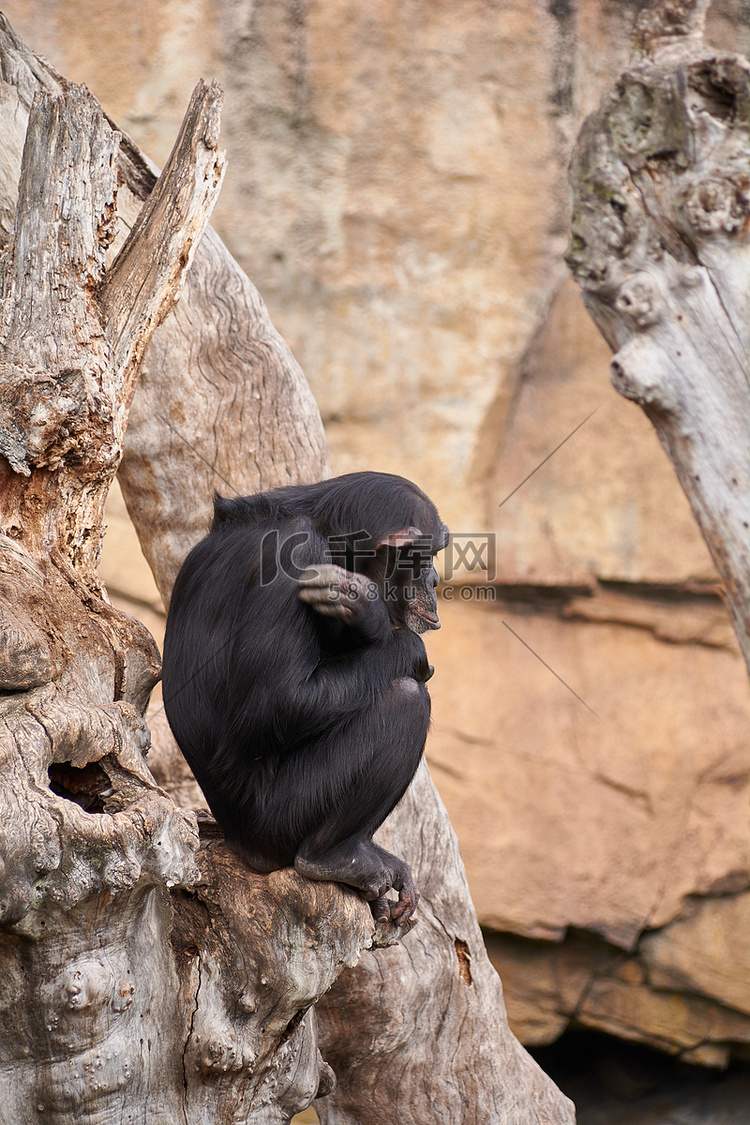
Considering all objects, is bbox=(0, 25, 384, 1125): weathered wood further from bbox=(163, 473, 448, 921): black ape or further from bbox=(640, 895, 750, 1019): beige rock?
bbox=(640, 895, 750, 1019): beige rock

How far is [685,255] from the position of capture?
389cm

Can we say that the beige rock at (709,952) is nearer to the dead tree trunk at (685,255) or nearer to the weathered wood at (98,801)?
the dead tree trunk at (685,255)

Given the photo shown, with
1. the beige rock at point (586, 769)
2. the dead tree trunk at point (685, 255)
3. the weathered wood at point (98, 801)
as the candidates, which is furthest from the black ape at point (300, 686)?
the beige rock at point (586, 769)

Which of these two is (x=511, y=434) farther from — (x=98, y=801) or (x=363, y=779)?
(x=98, y=801)

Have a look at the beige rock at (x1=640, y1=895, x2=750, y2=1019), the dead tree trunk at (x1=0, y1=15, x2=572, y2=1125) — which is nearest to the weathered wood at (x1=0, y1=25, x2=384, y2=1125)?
the dead tree trunk at (x1=0, y1=15, x2=572, y2=1125)

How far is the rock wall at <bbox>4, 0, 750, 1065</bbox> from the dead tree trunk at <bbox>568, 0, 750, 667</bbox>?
7.57ft

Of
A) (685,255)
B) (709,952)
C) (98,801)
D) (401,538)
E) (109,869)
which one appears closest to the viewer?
(109,869)

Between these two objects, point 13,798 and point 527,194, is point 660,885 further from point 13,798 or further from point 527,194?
point 13,798

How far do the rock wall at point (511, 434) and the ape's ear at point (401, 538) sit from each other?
3395 mm

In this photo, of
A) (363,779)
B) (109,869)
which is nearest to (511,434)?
(363,779)

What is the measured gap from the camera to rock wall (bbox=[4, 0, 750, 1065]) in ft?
20.2

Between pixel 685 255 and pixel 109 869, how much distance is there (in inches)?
Result: 124

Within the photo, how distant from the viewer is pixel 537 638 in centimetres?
659

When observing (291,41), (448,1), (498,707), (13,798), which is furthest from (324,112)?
(13,798)
